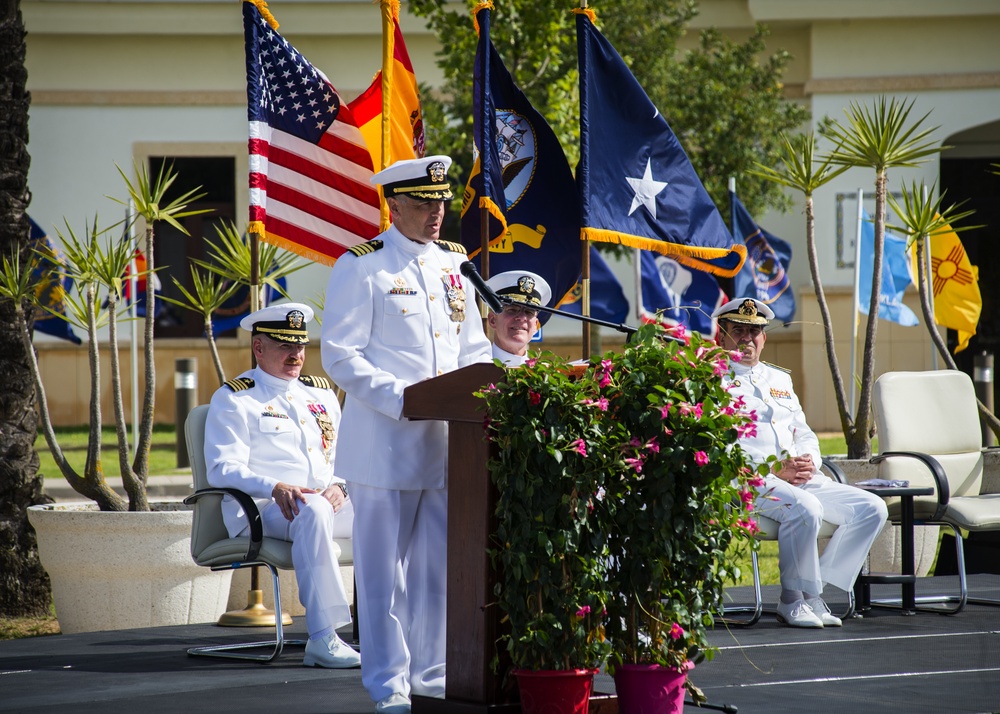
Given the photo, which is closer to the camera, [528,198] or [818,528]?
[818,528]

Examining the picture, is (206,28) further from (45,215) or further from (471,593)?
(471,593)

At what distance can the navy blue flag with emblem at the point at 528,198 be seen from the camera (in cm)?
683

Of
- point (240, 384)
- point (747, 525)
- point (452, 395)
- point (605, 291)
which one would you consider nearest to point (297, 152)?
point (240, 384)

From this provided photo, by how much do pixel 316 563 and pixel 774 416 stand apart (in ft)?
8.59

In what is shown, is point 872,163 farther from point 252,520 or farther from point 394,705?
point 394,705

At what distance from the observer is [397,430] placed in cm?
429

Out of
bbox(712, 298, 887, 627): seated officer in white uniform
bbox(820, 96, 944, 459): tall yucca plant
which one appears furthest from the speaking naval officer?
bbox(820, 96, 944, 459): tall yucca plant

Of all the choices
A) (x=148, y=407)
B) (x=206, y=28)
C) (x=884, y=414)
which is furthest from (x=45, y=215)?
(x=884, y=414)

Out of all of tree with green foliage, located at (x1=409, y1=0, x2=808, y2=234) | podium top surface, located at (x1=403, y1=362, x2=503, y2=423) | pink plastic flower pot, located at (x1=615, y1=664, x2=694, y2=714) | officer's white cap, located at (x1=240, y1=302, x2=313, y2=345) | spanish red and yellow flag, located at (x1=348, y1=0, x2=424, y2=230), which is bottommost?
pink plastic flower pot, located at (x1=615, y1=664, x2=694, y2=714)

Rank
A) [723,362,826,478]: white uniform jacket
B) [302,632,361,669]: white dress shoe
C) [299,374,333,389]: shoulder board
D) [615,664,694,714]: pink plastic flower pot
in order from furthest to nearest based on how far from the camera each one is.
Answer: [723,362,826,478]: white uniform jacket
[299,374,333,389]: shoulder board
[302,632,361,669]: white dress shoe
[615,664,694,714]: pink plastic flower pot

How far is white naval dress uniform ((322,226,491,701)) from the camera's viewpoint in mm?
4238

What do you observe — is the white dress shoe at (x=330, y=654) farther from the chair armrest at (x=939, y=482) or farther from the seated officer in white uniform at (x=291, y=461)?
the chair armrest at (x=939, y=482)

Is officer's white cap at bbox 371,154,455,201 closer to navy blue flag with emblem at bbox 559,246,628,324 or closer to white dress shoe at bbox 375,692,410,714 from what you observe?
white dress shoe at bbox 375,692,410,714

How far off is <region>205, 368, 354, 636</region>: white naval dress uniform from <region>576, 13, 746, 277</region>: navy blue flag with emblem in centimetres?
187
